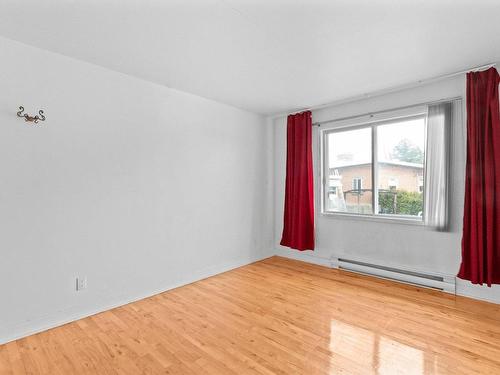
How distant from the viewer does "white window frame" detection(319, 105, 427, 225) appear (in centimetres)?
330

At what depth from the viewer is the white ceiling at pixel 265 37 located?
1.82 m

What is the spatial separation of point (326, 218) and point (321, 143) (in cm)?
116

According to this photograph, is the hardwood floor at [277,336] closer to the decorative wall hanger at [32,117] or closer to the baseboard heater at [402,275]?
the baseboard heater at [402,275]

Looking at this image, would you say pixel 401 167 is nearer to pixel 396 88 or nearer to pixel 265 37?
pixel 396 88

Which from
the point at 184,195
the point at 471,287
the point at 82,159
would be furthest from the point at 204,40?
the point at 471,287

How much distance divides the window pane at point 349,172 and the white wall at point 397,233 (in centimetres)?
20

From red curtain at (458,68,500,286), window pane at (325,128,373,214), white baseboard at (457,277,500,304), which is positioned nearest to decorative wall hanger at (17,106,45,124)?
window pane at (325,128,373,214)

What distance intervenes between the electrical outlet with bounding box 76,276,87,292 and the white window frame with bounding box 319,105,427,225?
3.16 m

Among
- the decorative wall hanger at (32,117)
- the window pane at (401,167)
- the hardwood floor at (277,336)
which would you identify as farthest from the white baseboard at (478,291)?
the decorative wall hanger at (32,117)

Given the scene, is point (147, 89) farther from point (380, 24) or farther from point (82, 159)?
point (380, 24)

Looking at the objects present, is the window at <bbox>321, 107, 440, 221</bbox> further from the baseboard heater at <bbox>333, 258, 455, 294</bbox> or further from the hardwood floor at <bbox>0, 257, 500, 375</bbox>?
the hardwood floor at <bbox>0, 257, 500, 375</bbox>

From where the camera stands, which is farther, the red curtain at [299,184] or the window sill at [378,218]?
the red curtain at [299,184]

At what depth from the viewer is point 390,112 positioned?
3.42 m

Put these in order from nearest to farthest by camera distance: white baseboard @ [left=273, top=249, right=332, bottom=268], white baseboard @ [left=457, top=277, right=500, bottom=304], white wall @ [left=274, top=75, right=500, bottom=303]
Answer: white baseboard @ [left=457, top=277, right=500, bottom=304] → white wall @ [left=274, top=75, right=500, bottom=303] → white baseboard @ [left=273, top=249, right=332, bottom=268]
